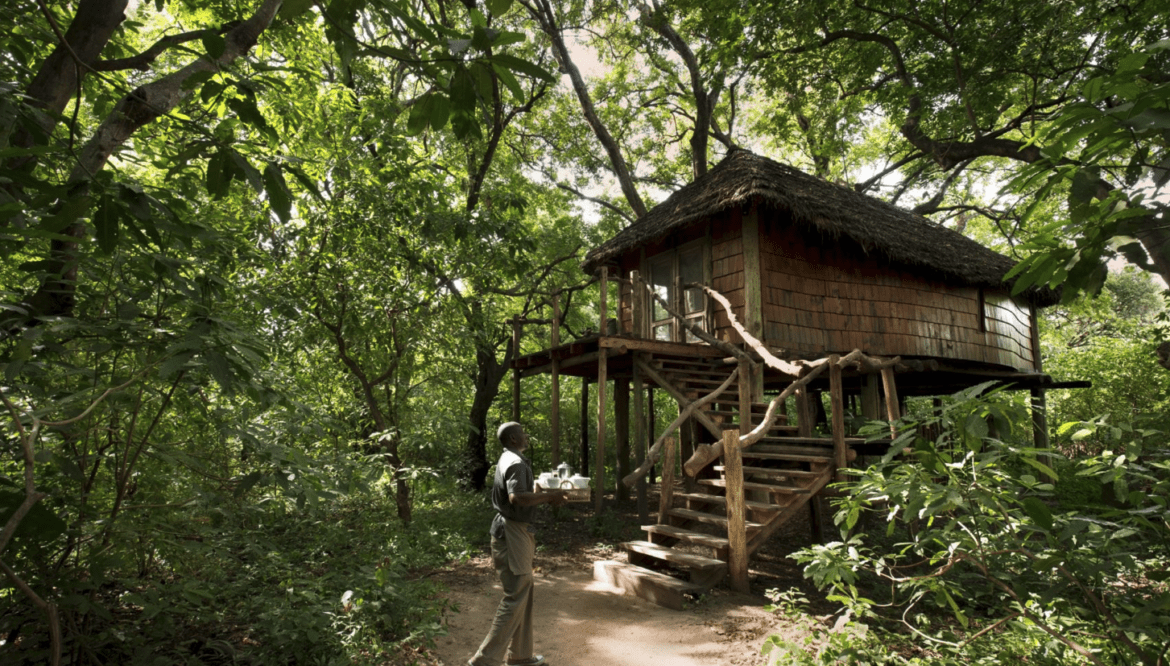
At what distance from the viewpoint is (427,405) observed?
10.6 m

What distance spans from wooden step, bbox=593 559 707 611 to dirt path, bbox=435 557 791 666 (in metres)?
0.09

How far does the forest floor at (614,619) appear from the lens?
4535 millimetres

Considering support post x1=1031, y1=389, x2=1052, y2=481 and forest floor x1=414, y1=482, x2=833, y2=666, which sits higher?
support post x1=1031, y1=389, x2=1052, y2=481

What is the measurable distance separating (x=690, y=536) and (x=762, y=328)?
407 centimetres

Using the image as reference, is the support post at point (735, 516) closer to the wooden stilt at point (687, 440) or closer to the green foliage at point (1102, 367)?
the wooden stilt at point (687, 440)

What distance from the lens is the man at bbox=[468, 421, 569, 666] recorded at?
3.99m

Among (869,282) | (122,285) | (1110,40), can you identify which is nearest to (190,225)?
(122,285)

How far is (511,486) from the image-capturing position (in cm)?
404

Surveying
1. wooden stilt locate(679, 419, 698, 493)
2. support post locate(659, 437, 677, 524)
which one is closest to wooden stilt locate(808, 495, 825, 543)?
support post locate(659, 437, 677, 524)

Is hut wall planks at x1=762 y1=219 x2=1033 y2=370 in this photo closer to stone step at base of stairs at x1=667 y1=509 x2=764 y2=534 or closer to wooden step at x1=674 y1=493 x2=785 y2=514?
wooden step at x1=674 y1=493 x2=785 y2=514

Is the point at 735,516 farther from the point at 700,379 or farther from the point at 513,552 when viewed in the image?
the point at 700,379

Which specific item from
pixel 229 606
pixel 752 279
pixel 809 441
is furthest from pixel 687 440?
pixel 229 606

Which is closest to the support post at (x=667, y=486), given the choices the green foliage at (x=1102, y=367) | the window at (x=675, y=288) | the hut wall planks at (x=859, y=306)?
the hut wall planks at (x=859, y=306)

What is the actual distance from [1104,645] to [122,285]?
5433 millimetres
